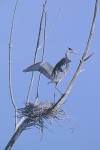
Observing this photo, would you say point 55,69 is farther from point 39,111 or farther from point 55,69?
point 39,111

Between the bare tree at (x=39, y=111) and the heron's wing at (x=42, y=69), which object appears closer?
the bare tree at (x=39, y=111)

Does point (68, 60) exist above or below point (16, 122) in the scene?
above

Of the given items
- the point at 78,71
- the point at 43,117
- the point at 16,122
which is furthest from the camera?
the point at 16,122

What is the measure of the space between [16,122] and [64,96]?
0.88 meters

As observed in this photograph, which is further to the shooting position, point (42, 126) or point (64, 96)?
point (42, 126)

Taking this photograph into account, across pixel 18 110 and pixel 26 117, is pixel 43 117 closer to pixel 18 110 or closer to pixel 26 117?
pixel 26 117

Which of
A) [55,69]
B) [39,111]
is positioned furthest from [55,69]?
[39,111]

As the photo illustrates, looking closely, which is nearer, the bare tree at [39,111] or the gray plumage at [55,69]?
the bare tree at [39,111]

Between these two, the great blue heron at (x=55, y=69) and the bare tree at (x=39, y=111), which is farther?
the great blue heron at (x=55, y=69)

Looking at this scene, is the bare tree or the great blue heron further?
the great blue heron

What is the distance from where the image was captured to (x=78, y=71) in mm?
2361

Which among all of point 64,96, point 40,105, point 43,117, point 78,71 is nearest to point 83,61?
point 78,71

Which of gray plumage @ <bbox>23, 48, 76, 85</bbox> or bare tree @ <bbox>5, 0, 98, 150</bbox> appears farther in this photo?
gray plumage @ <bbox>23, 48, 76, 85</bbox>

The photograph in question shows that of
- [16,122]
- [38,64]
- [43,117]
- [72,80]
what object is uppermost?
[72,80]
